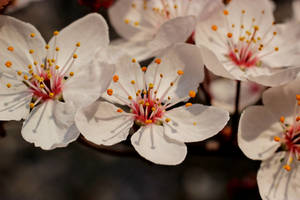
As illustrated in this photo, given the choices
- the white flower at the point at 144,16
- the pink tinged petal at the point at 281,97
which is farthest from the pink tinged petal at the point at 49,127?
the pink tinged petal at the point at 281,97

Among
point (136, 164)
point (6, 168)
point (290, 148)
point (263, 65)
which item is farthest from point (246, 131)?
point (6, 168)

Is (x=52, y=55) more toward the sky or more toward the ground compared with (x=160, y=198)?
more toward the sky

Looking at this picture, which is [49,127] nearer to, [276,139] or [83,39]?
[83,39]

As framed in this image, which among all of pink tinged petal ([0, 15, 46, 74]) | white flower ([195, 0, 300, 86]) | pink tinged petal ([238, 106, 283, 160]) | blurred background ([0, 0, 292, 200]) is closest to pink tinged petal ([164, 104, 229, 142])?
pink tinged petal ([238, 106, 283, 160])

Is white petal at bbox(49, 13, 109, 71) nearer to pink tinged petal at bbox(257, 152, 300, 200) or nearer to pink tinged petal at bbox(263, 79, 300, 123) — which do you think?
pink tinged petal at bbox(263, 79, 300, 123)

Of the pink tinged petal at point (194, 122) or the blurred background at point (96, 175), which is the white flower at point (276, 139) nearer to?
the pink tinged petal at point (194, 122)

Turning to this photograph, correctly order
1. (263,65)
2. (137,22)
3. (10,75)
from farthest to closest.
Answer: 1. (137,22)
2. (263,65)
3. (10,75)

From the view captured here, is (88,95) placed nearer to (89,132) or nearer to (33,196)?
(89,132)
